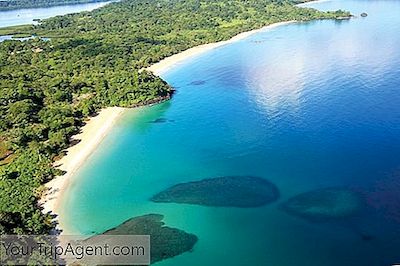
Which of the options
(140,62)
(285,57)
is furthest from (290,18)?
(140,62)

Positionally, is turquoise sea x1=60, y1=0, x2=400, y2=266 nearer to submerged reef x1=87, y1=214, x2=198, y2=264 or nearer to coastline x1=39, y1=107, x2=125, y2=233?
submerged reef x1=87, y1=214, x2=198, y2=264

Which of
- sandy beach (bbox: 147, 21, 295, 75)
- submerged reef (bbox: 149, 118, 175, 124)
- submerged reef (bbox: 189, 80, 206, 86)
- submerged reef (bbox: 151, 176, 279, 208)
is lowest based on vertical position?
submerged reef (bbox: 151, 176, 279, 208)

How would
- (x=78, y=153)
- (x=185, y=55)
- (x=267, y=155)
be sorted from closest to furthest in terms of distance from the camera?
(x=267, y=155), (x=78, y=153), (x=185, y=55)

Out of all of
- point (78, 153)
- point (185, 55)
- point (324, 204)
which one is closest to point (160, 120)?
point (78, 153)

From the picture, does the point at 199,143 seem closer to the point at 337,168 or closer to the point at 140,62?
the point at 337,168

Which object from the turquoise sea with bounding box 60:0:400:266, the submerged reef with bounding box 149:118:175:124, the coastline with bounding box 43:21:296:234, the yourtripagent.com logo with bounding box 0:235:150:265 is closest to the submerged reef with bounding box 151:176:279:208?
the turquoise sea with bounding box 60:0:400:266

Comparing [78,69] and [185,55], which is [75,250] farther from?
[185,55]
